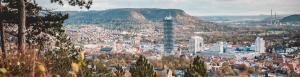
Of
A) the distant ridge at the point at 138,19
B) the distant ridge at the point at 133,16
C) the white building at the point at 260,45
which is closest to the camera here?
the white building at the point at 260,45

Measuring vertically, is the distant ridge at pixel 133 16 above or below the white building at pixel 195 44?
above

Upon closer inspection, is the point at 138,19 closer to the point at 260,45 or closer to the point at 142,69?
the point at 260,45

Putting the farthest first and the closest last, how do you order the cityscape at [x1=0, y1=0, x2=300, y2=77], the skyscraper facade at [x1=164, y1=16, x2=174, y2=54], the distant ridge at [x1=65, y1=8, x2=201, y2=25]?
1. the distant ridge at [x1=65, y1=8, x2=201, y2=25]
2. the skyscraper facade at [x1=164, y1=16, x2=174, y2=54]
3. the cityscape at [x1=0, y1=0, x2=300, y2=77]

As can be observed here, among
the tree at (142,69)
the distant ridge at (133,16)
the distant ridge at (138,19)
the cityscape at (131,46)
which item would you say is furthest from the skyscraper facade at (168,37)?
the tree at (142,69)

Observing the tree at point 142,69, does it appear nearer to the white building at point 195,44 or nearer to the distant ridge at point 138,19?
the white building at point 195,44

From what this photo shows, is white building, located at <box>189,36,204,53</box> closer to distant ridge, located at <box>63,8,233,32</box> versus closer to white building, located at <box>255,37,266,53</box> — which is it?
white building, located at <box>255,37,266,53</box>

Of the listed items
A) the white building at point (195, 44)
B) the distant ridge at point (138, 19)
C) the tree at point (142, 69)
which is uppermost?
the tree at point (142, 69)

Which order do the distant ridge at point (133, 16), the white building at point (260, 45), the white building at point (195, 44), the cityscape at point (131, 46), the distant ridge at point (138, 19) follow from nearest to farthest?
1. the cityscape at point (131, 46)
2. the white building at point (260, 45)
3. the white building at point (195, 44)
4. the distant ridge at point (138, 19)
5. the distant ridge at point (133, 16)

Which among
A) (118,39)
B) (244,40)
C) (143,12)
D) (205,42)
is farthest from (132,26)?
(244,40)

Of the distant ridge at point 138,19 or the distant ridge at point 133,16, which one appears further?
the distant ridge at point 133,16

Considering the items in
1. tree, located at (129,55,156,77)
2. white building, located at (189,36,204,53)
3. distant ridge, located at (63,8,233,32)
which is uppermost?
tree, located at (129,55,156,77)

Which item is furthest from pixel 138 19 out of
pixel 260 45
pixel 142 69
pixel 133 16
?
pixel 142 69

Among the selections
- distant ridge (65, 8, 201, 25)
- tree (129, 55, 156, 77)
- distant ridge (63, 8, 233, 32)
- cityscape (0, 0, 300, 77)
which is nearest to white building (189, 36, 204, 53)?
cityscape (0, 0, 300, 77)
